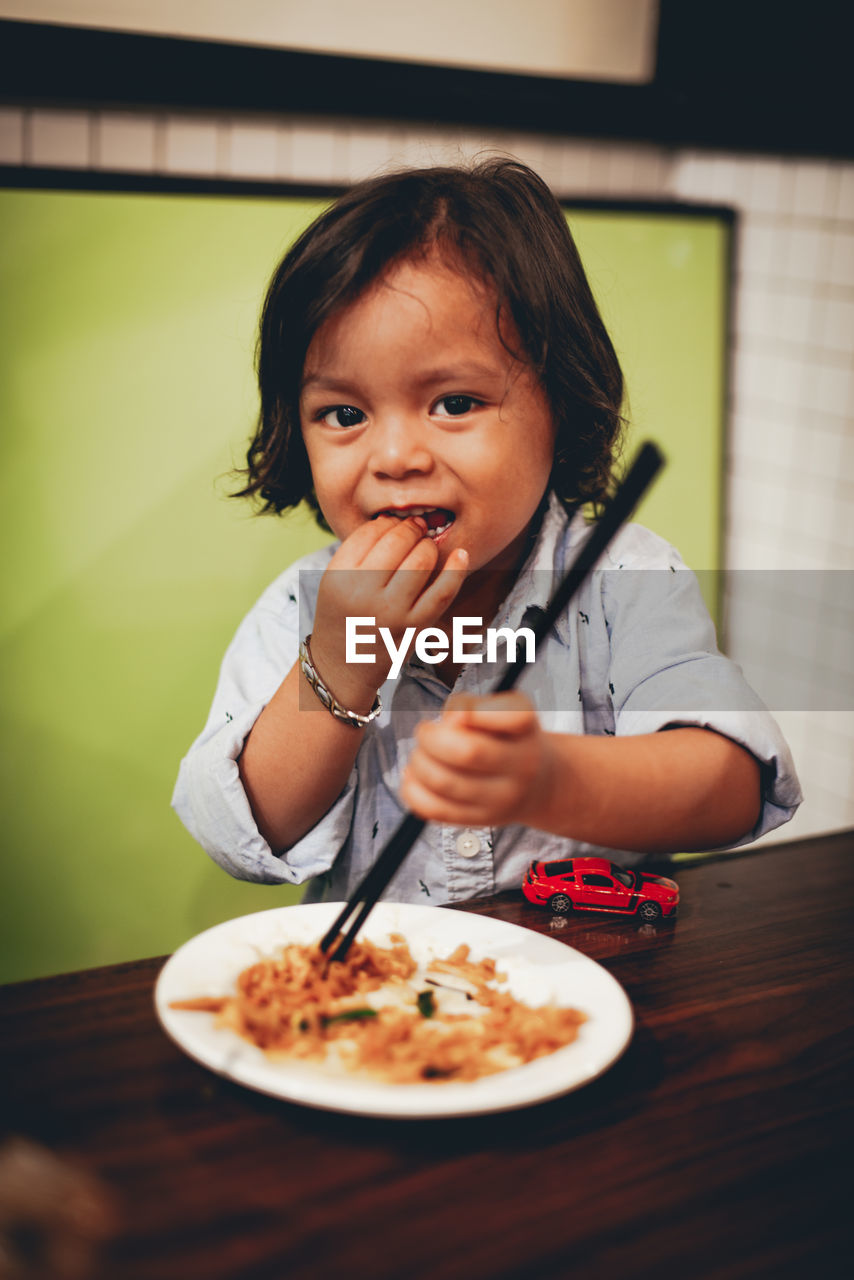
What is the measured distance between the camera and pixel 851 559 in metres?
1.98

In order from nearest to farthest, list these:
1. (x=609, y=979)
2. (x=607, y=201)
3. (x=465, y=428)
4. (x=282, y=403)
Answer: (x=609, y=979)
(x=465, y=428)
(x=282, y=403)
(x=607, y=201)

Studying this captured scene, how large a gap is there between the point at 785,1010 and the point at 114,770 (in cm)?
92

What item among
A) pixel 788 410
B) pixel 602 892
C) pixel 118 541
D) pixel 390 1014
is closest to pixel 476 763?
pixel 390 1014

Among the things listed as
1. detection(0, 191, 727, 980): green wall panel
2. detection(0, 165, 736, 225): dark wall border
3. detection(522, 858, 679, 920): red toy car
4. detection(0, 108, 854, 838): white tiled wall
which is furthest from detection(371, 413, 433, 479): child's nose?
detection(0, 108, 854, 838): white tiled wall

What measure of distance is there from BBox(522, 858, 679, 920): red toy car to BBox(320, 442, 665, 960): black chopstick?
18cm

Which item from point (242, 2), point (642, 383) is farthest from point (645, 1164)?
point (242, 2)

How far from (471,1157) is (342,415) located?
64 centimetres

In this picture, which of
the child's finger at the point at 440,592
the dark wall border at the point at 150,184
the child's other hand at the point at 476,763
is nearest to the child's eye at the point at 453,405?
the child's finger at the point at 440,592

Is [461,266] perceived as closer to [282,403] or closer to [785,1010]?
[282,403]

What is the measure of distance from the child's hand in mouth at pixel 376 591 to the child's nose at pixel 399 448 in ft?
0.17

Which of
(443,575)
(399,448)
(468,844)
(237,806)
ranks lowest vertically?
(468,844)

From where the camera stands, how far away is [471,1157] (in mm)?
500

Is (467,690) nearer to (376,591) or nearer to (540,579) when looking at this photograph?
(540,579)

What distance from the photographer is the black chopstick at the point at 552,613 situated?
563 millimetres
